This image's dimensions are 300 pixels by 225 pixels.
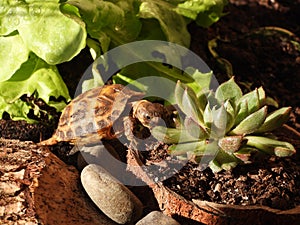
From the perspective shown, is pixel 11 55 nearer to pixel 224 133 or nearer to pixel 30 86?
pixel 30 86

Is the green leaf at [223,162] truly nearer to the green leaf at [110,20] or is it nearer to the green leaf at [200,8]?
the green leaf at [110,20]

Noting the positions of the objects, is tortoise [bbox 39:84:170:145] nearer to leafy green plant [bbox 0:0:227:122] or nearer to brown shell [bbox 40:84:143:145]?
brown shell [bbox 40:84:143:145]

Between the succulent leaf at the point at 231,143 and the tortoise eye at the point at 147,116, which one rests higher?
the succulent leaf at the point at 231,143

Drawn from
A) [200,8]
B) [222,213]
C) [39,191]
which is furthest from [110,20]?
[222,213]

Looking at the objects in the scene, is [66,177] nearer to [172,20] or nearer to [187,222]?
[187,222]

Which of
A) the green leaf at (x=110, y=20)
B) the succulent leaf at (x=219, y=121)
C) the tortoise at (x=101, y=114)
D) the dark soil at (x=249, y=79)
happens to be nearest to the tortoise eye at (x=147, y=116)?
the tortoise at (x=101, y=114)

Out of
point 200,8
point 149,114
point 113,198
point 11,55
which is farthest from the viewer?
point 200,8

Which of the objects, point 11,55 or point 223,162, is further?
point 11,55
